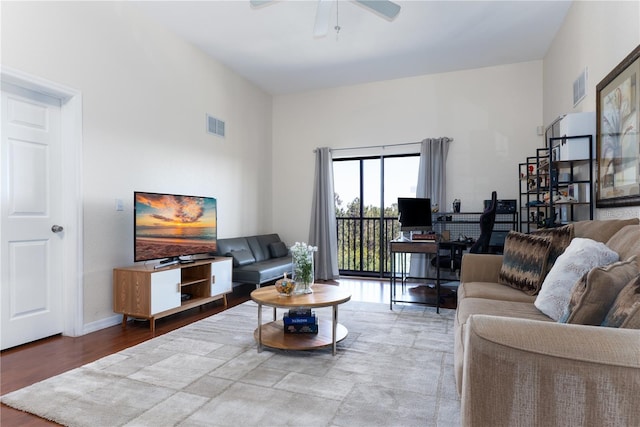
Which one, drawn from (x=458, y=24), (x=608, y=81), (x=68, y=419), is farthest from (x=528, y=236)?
(x=68, y=419)

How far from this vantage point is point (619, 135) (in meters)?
2.48

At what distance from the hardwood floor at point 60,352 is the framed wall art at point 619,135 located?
11.7 feet

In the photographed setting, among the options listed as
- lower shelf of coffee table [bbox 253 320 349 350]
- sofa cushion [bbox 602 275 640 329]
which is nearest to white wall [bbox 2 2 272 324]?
lower shelf of coffee table [bbox 253 320 349 350]

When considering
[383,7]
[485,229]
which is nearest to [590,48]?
[383,7]

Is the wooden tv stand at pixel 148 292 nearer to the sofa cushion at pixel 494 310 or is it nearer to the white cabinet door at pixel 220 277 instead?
the white cabinet door at pixel 220 277

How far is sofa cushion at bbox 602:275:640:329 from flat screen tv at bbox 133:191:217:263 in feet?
11.4

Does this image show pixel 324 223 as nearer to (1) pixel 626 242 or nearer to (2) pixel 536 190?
(2) pixel 536 190

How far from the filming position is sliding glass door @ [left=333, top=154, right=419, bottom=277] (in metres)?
5.84

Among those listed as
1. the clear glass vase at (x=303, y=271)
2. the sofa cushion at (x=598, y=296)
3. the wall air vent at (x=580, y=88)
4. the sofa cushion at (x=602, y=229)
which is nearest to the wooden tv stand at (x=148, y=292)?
the clear glass vase at (x=303, y=271)

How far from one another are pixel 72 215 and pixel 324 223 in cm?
359

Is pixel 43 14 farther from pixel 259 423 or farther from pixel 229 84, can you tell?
pixel 259 423

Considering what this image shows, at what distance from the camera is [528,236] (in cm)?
268

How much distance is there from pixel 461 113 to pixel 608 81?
9.08 ft

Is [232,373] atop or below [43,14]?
below
